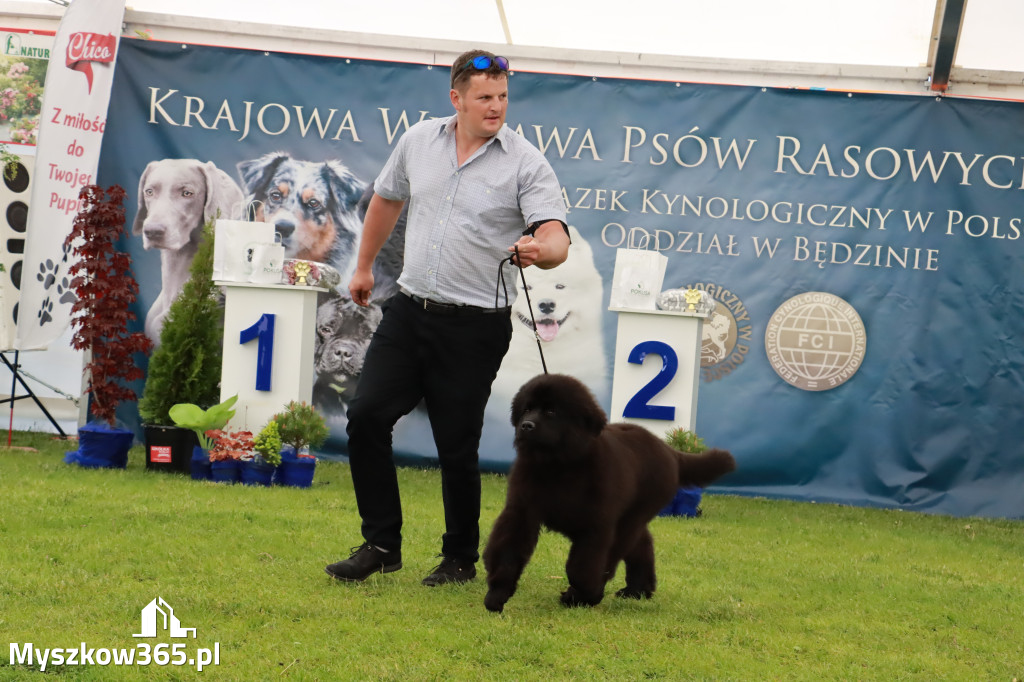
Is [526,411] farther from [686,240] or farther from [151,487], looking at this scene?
[686,240]

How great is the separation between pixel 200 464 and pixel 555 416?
3.72m

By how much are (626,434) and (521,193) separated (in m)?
0.99

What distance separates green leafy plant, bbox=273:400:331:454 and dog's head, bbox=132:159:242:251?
203cm

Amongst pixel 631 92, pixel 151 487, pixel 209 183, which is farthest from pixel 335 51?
pixel 151 487

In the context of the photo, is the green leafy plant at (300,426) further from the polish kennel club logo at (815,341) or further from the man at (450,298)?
the polish kennel club logo at (815,341)

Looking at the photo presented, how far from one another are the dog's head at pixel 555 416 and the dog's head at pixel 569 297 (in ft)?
13.7

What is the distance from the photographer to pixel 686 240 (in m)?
7.79

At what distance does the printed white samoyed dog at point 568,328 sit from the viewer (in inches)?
305

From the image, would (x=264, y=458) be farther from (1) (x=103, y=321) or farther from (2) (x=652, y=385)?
(2) (x=652, y=385)

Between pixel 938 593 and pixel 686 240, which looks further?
pixel 686 240

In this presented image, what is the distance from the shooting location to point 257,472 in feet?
21.3

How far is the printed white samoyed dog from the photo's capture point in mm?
7750

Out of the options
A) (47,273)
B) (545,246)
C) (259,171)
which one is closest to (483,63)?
(545,246)

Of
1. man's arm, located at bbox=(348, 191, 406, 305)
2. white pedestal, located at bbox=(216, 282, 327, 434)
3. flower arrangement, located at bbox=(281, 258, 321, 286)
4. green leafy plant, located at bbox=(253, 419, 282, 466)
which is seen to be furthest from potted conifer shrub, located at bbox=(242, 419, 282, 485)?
man's arm, located at bbox=(348, 191, 406, 305)
